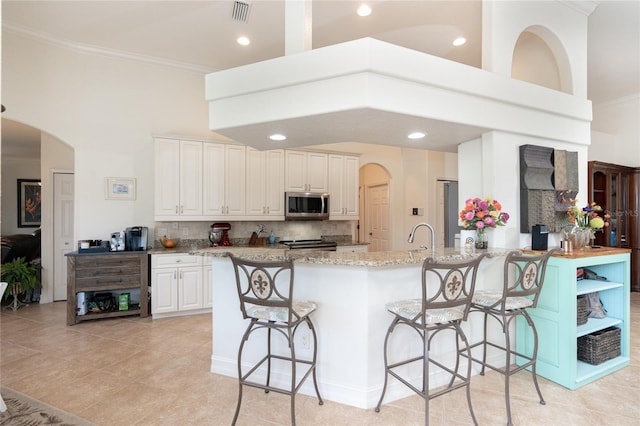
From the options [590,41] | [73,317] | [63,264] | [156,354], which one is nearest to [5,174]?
[63,264]

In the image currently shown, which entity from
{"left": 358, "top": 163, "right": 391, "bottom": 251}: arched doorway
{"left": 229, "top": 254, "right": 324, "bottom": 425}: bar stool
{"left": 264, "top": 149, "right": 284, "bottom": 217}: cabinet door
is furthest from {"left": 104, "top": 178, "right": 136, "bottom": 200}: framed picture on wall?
{"left": 358, "top": 163, "right": 391, "bottom": 251}: arched doorway

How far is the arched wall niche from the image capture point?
3486 mm

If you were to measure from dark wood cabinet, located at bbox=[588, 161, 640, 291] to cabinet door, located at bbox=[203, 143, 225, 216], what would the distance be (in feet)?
19.4

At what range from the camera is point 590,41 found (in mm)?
4289

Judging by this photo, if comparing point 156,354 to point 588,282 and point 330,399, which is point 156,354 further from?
point 588,282

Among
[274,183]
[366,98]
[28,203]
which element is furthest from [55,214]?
[366,98]

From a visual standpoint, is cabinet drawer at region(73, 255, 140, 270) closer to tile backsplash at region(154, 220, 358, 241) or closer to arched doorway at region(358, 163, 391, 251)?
tile backsplash at region(154, 220, 358, 241)

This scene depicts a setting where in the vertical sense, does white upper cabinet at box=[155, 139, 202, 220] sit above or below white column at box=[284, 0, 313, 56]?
below

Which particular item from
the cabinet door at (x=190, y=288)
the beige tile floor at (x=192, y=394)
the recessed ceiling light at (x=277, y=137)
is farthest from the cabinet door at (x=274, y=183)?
the beige tile floor at (x=192, y=394)

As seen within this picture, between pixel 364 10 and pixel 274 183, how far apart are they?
261 centimetres

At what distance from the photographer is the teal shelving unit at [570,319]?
2672mm

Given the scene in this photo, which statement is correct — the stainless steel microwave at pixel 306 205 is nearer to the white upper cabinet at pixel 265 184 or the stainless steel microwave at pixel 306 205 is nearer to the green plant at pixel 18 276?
the white upper cabinet at pixel 265 184

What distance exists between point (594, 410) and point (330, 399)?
5.96ft

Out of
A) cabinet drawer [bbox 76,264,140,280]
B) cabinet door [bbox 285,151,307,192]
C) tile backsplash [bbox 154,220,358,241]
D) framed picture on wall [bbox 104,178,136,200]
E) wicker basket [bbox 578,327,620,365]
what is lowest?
wicker basket [bbox 578,327,620,365]
